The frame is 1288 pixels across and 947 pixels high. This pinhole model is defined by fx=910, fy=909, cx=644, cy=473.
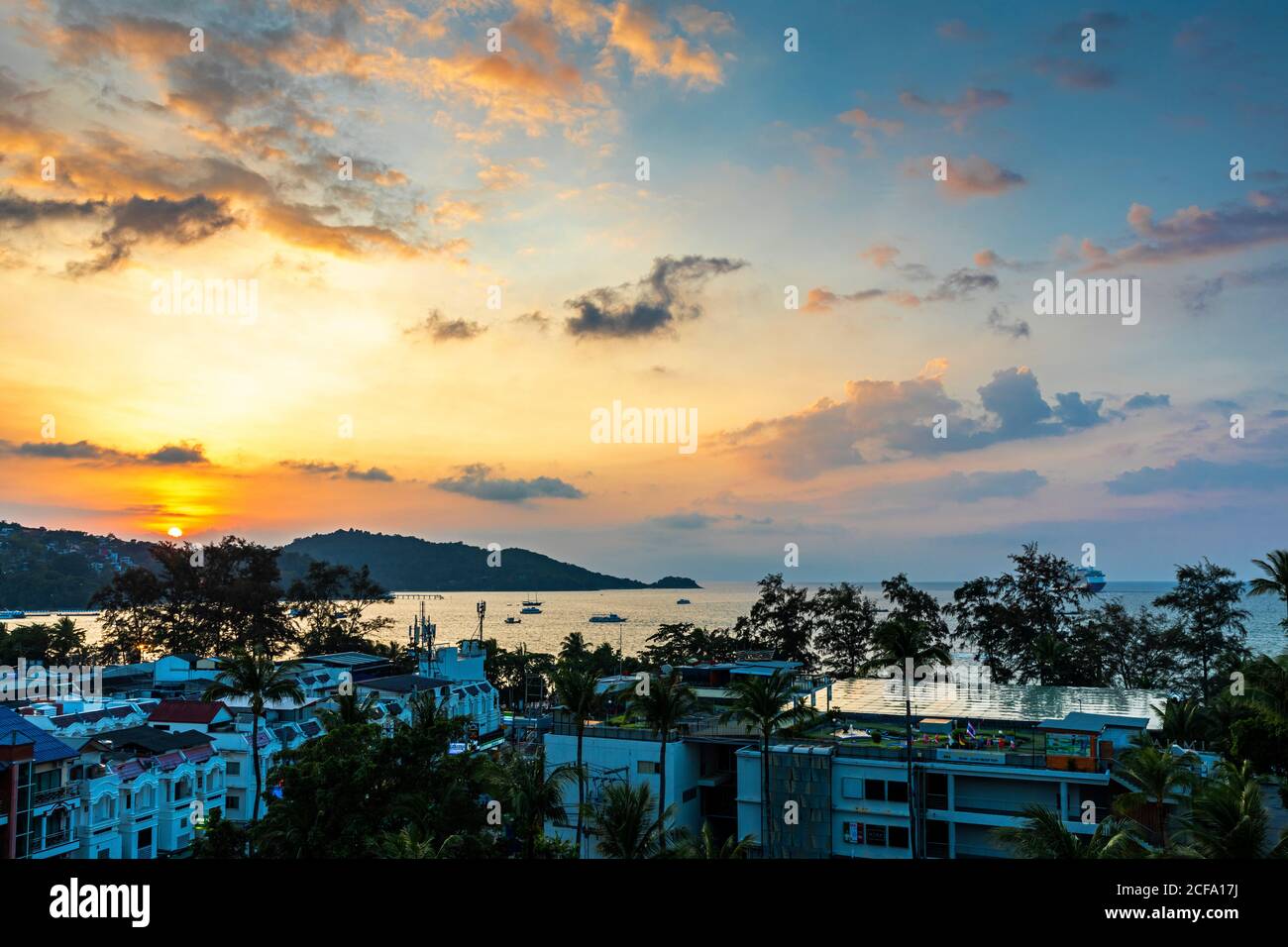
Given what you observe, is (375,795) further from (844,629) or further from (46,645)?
(46,645)

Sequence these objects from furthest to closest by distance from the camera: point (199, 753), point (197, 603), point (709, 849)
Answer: point (197, 603) → point (199, 753) → point (709, 849)

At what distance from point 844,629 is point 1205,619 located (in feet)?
100

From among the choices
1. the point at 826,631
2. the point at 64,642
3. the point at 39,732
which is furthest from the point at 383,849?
the point at 64,642

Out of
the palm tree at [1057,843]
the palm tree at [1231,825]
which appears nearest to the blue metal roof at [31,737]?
the palm tree at [1057,843]

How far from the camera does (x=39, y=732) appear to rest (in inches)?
1471

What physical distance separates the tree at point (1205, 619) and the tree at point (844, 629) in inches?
999

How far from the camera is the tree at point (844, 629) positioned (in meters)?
86.1

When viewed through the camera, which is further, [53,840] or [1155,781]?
[53,840]

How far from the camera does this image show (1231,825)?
77.4ft

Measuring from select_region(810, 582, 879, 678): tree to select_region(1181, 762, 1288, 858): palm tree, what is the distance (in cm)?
6044

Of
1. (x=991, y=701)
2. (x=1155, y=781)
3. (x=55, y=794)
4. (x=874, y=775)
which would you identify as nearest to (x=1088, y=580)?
(x=991, y=701)

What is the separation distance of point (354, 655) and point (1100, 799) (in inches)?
3405

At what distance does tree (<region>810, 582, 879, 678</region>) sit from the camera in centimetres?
8612
